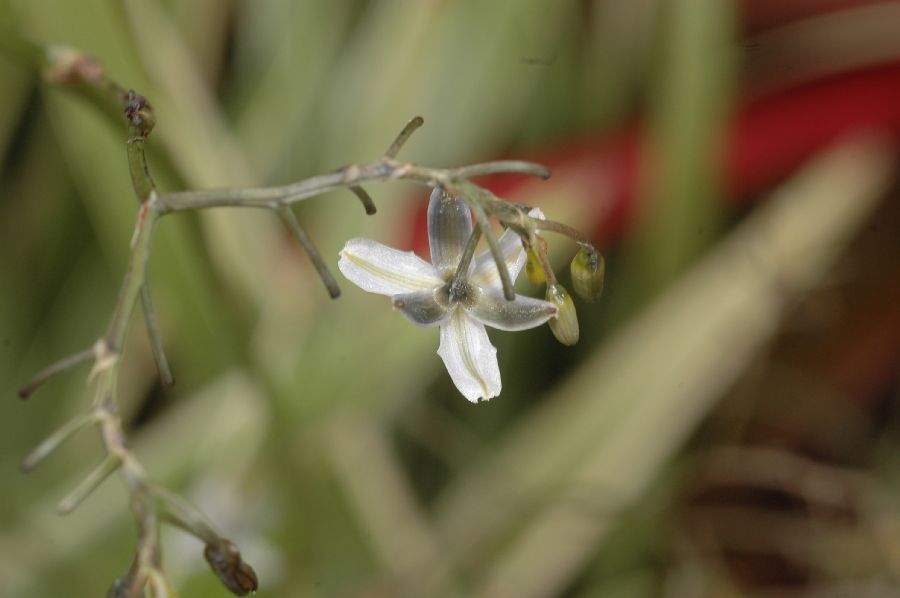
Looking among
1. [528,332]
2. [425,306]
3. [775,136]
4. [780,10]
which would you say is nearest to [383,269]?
[425,306]

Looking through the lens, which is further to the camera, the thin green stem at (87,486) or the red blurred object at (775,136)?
the red blurred object at (775,136)

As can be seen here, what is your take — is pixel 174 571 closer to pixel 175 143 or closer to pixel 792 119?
pixel 175 143

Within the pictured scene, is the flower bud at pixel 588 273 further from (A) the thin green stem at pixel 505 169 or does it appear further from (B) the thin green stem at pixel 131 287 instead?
(B) the thin green stem at pixel 131 287

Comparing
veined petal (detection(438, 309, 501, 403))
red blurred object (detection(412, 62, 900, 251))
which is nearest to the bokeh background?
red blurred object (detection(412, 62, 900, 251))

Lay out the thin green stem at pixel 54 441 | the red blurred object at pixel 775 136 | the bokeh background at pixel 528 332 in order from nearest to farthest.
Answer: the thin green stem at pixel 54 441
the bokeh background at pixel 528 332
the red blurred object at pixel 775 136

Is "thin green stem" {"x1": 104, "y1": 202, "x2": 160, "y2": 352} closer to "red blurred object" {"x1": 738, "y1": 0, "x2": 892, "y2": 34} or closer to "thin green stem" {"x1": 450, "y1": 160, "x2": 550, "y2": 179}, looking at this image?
"thin green stem" {"x1": 450, "y1": 160, "x2": 550, "y2": 179}

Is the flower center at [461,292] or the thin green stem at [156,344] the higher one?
the flower center at [461,292]

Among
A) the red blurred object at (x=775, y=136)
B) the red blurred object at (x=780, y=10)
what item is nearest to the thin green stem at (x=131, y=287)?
the red blurred object at (x=775, y=136)

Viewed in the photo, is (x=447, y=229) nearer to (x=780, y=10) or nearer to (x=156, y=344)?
(x=156, y=344)
